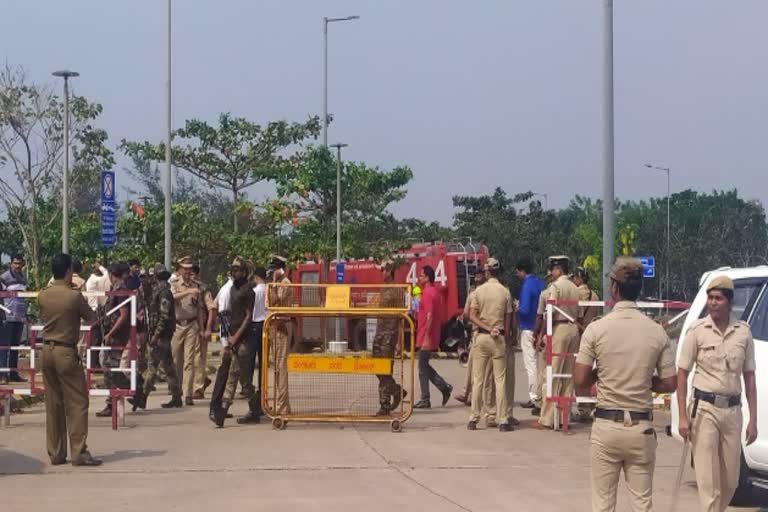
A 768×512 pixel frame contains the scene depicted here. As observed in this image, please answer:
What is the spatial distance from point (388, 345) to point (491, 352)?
1.18 metres

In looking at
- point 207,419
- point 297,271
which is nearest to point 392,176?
Result: point 297,271

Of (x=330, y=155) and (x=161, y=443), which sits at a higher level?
(x=330, y=155)

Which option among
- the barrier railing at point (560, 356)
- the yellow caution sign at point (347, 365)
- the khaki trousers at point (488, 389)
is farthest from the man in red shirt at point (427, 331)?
the barrier railing at point (560, 356)

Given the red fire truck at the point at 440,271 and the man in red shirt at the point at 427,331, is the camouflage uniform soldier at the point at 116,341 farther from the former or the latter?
the red fire truck at the point at 440,271

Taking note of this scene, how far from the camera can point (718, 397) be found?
23.9ft

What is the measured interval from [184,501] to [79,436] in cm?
190

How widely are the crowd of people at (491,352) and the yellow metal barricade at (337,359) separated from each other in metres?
0.04

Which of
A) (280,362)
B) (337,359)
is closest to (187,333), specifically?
(280,362)

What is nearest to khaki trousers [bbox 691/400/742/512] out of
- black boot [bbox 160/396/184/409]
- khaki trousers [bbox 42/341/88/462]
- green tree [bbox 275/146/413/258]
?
khaki trousers [bbox 42/341/88/462]

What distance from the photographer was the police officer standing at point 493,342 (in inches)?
508

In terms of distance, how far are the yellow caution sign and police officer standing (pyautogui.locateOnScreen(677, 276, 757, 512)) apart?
5.80 metres

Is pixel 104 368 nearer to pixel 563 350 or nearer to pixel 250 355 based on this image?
pixel 250 355

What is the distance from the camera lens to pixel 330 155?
117 ft

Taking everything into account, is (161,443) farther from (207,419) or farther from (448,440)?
(448,440)
